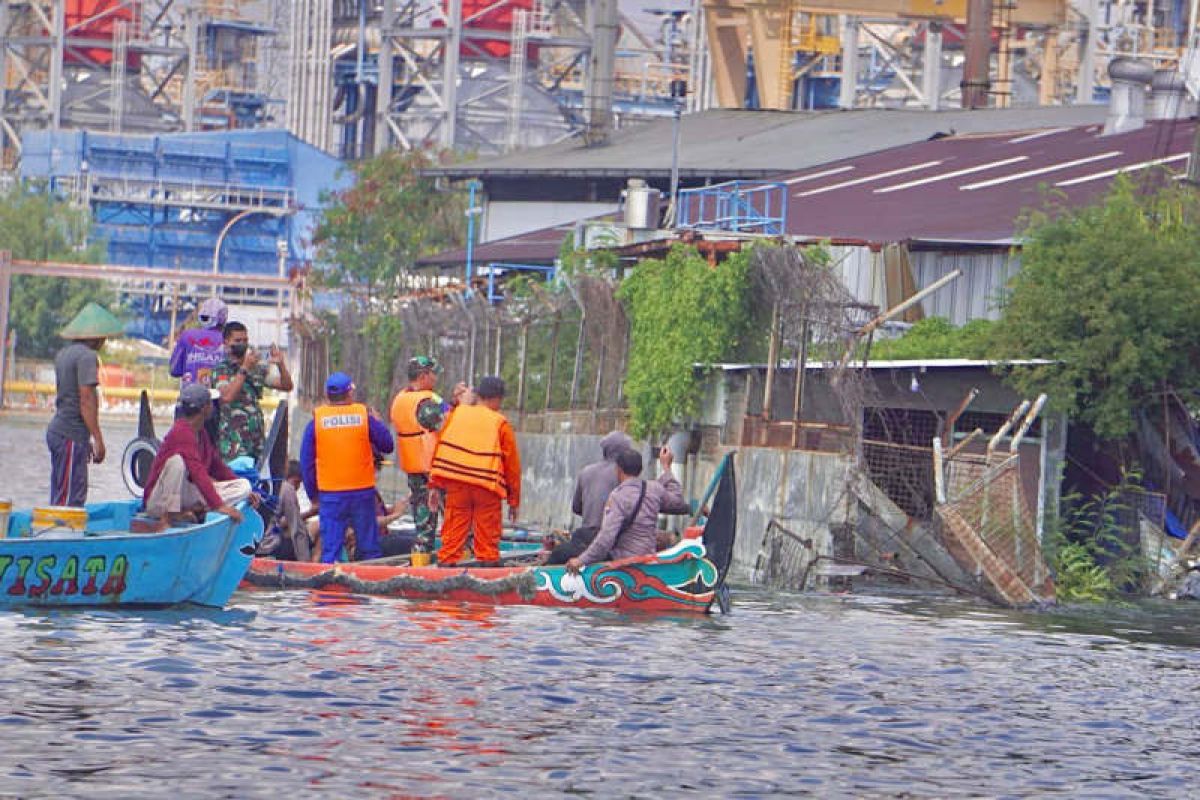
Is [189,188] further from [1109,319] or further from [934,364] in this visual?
[1109,319]

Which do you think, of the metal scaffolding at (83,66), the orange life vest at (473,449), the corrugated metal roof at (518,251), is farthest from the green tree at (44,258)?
the orange life vest at (473,449)

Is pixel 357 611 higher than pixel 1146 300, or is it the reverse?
pixel 1146 300

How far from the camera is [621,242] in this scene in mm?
39062

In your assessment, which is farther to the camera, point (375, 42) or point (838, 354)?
point (375, 42)

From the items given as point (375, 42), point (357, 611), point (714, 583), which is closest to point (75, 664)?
point (357, 611)

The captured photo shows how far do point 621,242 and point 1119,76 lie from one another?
10.2 m

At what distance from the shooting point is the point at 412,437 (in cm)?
2223

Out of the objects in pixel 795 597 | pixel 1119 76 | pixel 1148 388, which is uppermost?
pixel 1119 76

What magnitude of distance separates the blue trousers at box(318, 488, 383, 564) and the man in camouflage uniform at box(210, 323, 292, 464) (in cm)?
82

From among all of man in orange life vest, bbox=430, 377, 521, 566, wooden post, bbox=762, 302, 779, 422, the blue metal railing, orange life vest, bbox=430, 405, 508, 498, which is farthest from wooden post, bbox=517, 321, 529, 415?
orange life vest, bbox=430, 405, 508, 498

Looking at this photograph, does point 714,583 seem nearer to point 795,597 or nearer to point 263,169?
point 795,597

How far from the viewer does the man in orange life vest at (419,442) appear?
2197 centimetres

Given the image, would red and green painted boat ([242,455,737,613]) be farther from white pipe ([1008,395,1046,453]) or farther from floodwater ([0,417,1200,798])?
white pipe ([1008,395,1046,453])

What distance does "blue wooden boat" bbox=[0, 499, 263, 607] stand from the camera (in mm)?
18250
